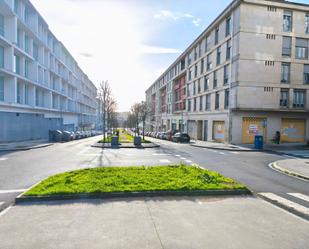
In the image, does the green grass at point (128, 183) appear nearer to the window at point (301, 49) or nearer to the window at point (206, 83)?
the window at point (301, 49)

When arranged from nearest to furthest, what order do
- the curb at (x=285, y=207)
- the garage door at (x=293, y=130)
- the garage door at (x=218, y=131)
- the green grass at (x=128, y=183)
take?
the curb at (x=285, y=207), the green grass at (x=128, y=183), the garage door at (x=293, y=130), the garage door at (x=218, y=131)

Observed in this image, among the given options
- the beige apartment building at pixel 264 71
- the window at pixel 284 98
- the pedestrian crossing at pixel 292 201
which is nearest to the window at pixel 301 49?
the beige apartment building at pixel 264 71

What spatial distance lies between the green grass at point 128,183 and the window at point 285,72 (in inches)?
872

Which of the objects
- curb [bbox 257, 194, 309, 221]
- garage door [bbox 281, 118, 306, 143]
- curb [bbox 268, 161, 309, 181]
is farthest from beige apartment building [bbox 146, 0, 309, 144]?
curb [bbox 257, 194, 309, 221]

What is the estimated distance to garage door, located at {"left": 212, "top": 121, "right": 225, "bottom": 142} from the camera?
86.1 feet

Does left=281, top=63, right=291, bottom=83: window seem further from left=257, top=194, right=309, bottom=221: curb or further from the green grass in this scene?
left=257, top=194, right=309, bottom=221: curb

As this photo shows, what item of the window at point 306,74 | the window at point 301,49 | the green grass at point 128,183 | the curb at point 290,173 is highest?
the window at point 301,49

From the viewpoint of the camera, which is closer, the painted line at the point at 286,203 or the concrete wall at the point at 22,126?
the painted line at the point at 286,203

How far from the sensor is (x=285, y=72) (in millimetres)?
23641

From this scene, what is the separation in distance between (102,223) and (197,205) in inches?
91.7

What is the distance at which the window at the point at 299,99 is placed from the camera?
23922 mm

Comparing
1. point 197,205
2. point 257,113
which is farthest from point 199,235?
point 257,113

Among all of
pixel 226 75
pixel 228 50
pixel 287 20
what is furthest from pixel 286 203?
pixel 287 20

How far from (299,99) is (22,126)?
33.9 metres
